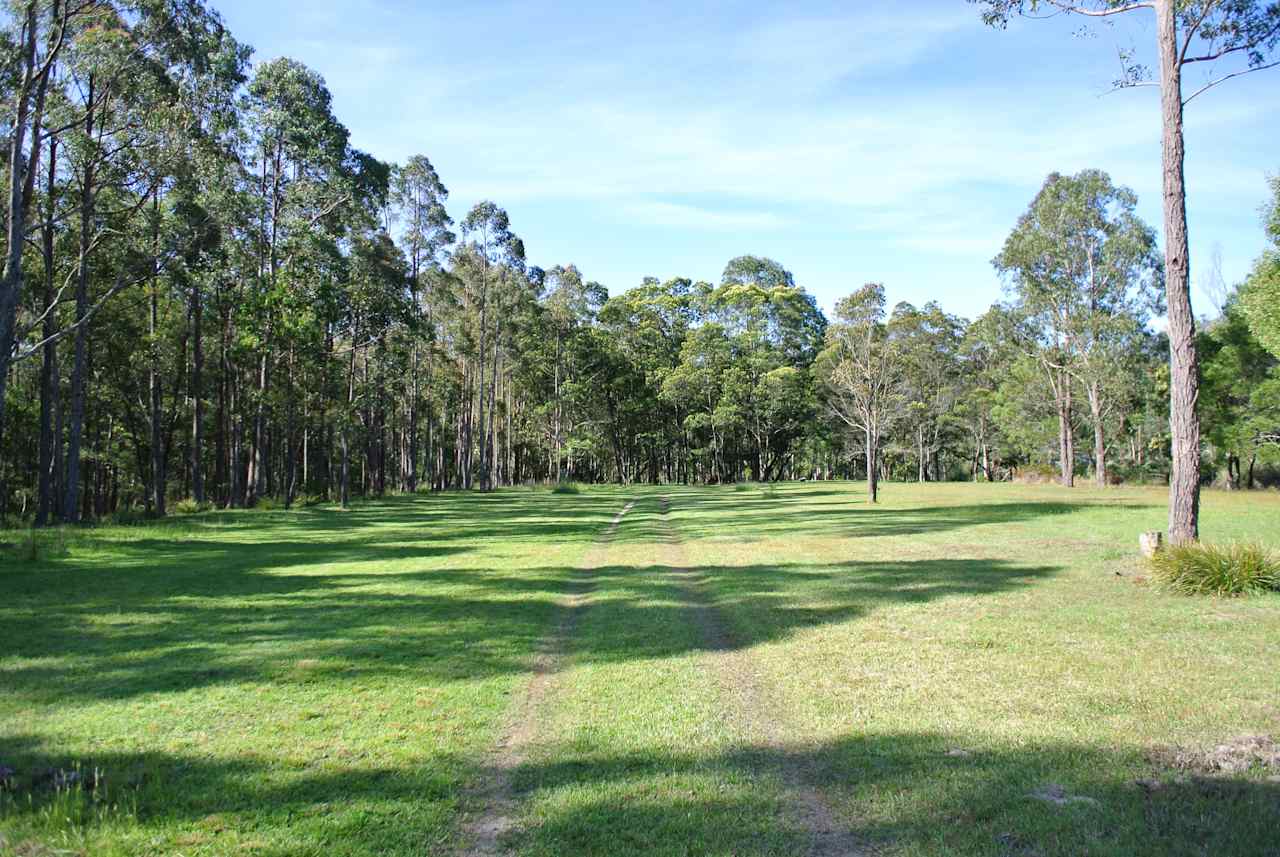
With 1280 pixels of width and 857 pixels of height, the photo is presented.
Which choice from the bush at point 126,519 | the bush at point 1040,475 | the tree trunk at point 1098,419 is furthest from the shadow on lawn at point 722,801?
the bush at point 1040,475

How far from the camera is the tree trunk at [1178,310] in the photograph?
1159 centimetres

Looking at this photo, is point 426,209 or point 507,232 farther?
point 507,232

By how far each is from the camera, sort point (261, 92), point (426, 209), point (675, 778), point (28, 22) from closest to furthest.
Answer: point (675, 778), point (28, 22), point (261, 92), point (426, 209)

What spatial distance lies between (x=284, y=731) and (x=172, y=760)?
2.28 feet

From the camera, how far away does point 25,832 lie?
12.8 ft

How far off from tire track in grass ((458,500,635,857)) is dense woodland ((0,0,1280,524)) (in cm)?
1447

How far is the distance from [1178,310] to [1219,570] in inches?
174

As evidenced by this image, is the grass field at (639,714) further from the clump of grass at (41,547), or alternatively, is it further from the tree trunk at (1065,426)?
the tree trunk at (1065,426)

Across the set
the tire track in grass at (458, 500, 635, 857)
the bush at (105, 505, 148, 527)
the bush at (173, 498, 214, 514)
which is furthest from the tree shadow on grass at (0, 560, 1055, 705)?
the bush at (173, 498, 214, 514)

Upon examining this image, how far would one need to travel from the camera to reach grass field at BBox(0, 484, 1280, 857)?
3.98 metres

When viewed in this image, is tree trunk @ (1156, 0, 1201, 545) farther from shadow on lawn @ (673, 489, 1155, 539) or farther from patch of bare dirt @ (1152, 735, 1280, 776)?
patch of bare dirt @ (1152, 735, 1280, 776)

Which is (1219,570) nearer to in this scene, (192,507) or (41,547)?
(41,547)

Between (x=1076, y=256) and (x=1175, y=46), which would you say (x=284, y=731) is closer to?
(x=1175, y=46)

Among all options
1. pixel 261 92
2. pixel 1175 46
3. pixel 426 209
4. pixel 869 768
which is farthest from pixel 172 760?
pixel 426 209
